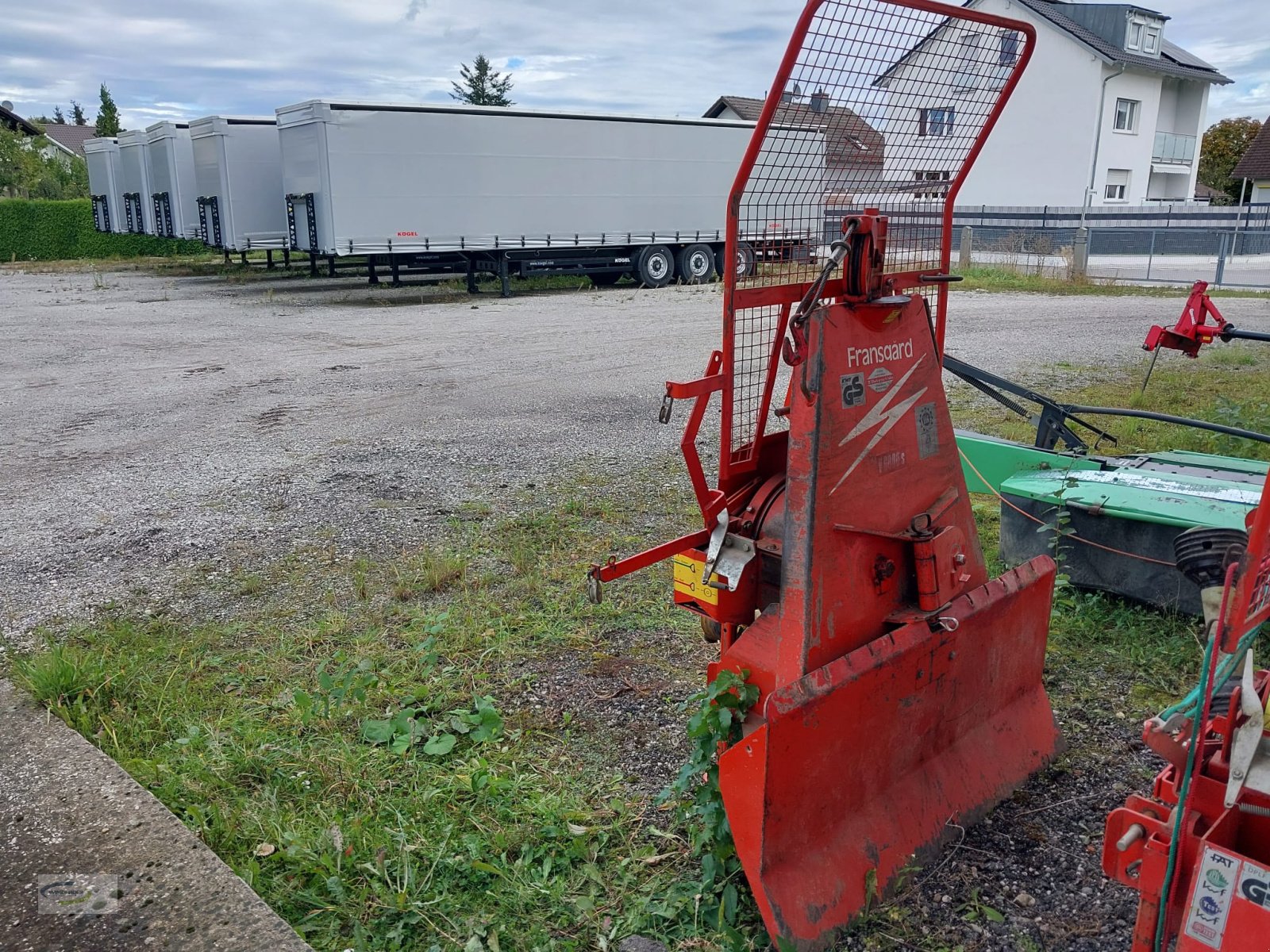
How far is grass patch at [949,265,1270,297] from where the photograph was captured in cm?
1875

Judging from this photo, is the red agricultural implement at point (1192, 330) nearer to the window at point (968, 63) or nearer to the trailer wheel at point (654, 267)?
the window at point (968, 63)

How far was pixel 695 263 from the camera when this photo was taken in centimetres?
2159

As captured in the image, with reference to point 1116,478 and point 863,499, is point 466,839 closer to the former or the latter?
point 863,499

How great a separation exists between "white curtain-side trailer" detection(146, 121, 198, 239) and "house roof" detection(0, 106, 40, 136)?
29.3 meters

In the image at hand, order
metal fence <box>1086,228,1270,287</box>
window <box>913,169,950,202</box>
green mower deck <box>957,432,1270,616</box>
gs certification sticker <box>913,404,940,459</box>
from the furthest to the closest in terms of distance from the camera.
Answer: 1. metal fence <box>1086,228,1270,287</box>
2. green mower deck <box>957,432,1270,616</box>
3. window <box>913,169,950,202</box>
4. gs certification sticker <box>913,404,940,459</box>

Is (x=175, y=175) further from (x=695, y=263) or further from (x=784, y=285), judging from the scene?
(x=784, y=285)

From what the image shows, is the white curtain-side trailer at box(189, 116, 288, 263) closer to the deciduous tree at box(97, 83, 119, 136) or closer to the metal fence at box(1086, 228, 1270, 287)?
the metal fence at box(1086, 228, 1270, 287)

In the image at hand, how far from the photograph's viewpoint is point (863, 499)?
8.51 feet

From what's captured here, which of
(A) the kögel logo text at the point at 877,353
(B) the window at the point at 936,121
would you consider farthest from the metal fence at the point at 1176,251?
(A) the kögel logo text at the point at 877,353

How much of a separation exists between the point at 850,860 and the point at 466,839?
107cm

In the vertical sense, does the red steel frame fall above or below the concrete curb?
above

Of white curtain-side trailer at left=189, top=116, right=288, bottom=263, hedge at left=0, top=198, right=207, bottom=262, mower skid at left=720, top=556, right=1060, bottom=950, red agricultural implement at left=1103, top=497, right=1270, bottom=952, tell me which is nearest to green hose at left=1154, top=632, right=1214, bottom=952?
red agricultural implement at left=1103, top=497, right=1270, bottom=952

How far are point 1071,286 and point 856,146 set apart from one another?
18286 millimetres

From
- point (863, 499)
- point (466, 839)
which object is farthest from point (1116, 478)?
point (466, 839)
